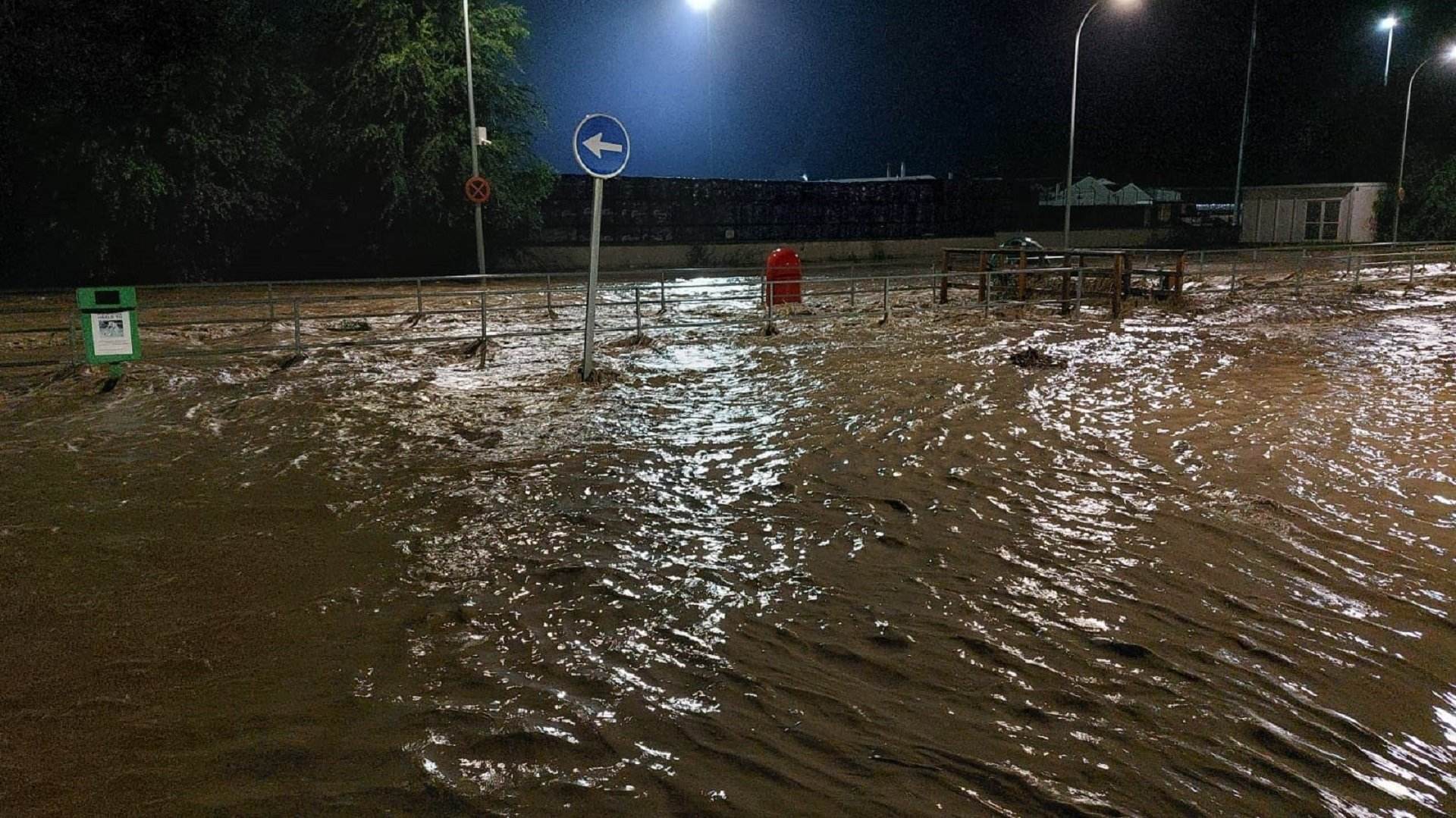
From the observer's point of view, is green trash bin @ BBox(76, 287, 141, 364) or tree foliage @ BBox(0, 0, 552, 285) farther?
tree foliage @ BBox(0, 0, 552, 285)

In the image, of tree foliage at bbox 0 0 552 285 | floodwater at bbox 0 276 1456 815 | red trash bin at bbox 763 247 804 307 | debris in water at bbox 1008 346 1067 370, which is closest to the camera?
floodwater at bbox 0 276 1456 815

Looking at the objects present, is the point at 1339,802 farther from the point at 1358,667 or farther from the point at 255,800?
the point at 255,800

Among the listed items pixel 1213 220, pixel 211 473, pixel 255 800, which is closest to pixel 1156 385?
pixel 211 473

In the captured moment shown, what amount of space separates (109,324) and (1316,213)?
166 feet

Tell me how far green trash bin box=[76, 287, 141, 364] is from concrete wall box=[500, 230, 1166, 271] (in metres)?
22.3

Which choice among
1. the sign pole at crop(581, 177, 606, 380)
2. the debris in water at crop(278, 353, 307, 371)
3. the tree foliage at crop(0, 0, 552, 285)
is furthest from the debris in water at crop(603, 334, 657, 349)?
the tree foliage at crop(0, 0, 552, 285)

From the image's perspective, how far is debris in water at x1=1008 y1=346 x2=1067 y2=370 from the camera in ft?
40.7

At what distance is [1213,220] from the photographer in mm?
51531

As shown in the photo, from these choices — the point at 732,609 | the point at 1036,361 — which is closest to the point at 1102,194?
the point at 1036,361

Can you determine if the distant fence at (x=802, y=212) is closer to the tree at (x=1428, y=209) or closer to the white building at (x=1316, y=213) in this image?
the white building at (x=1316, y=213)

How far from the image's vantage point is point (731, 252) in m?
36.6

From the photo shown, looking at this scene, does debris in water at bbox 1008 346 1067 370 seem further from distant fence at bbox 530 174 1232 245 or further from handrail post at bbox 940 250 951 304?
distant fence at bbox 530 174 1232 245

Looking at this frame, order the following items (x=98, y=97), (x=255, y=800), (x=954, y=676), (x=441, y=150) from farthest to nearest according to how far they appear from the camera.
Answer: (x=441, y=150), (x=98, y=97), (x=954, y=676), (x=255, y=800)

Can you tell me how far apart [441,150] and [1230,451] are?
1087 inches
